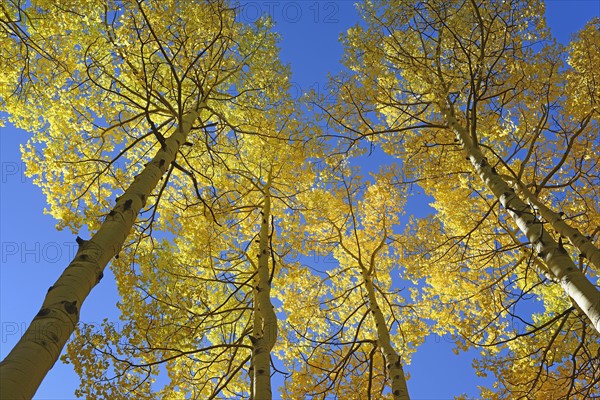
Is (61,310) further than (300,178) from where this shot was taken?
No

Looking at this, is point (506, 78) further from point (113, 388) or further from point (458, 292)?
point (113, 388)

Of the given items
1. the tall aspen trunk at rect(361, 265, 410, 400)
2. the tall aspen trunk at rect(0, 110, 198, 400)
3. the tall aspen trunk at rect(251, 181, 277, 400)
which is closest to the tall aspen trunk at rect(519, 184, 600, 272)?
the tall aspen trunk at rect(361, 265, 410, 400)

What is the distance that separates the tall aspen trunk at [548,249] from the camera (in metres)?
3.09

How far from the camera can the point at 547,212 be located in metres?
4.54

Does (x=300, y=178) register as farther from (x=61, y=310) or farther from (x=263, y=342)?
(x=61, y=310)

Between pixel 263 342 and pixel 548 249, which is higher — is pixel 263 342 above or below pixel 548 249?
below

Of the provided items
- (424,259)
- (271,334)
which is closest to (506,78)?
(424,259)

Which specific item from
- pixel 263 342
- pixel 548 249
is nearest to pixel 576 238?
pixel 548 249

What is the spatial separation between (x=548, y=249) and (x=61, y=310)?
3.75m

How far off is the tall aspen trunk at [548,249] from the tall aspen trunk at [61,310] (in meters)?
3.40

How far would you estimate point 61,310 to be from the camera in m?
2.26

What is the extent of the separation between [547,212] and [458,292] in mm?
3928

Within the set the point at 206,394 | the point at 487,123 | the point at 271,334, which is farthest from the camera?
the point at 487,123

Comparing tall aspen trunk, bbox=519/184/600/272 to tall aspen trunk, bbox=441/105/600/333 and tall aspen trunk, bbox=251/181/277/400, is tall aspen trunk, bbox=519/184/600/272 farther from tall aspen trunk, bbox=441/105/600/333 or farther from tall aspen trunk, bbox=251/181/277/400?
tall aspen trunk, bbox=251/181/277/400
